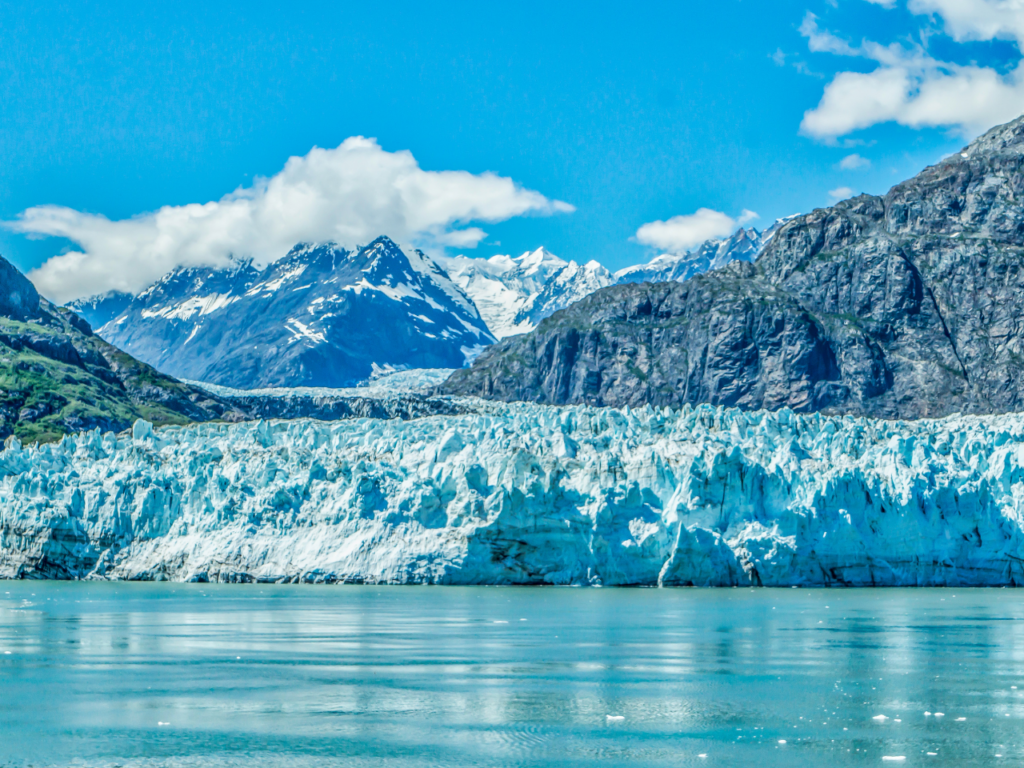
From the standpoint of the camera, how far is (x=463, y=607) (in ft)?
152

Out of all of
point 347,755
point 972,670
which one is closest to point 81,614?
point 347,755

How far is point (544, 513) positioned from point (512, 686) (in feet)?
94.2

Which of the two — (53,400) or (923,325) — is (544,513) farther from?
(923,325)

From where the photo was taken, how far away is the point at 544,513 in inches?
2096

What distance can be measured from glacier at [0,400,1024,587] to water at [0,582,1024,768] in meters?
8.62

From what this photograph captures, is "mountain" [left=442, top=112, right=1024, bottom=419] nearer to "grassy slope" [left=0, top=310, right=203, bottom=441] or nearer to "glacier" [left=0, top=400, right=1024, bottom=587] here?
"grassy slope" [left=0, top=310, right=203, bottom=441]

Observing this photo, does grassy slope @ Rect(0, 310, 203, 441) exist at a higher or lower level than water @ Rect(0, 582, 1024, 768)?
higher

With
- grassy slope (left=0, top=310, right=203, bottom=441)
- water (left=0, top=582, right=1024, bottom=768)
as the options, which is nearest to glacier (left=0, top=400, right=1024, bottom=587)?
water (left=0, top=582, right=1024, bottom=768)

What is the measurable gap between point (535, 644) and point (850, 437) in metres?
36.4

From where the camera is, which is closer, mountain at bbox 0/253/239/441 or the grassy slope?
the grassy slope

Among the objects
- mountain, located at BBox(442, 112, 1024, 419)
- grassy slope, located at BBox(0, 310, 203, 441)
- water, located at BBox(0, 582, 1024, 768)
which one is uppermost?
mountain, located at BBox(442, 112, 1024, 419)

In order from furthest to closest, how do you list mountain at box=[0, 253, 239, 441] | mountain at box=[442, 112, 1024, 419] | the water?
mountain at box=[442, 112, 1024, 419] → mountain at box=[0, 253, 239, 441] → the water

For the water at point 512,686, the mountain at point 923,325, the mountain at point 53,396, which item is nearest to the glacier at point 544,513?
the water at point 512,686

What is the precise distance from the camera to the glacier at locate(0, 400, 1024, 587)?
53469mm
